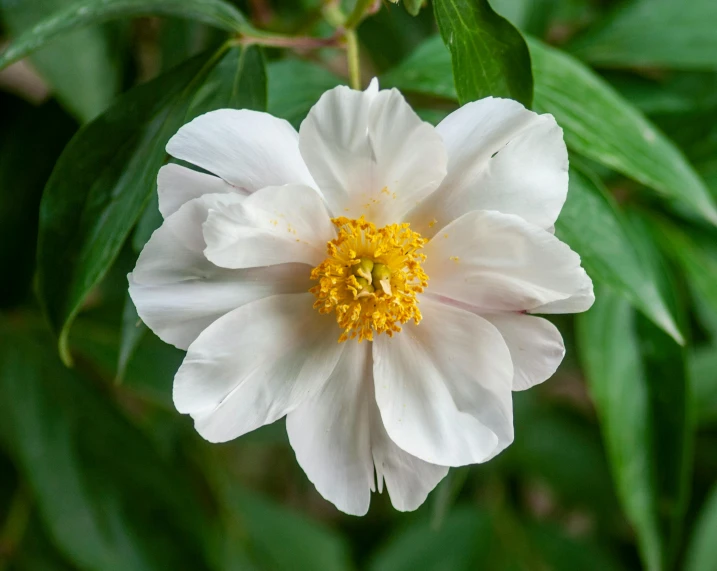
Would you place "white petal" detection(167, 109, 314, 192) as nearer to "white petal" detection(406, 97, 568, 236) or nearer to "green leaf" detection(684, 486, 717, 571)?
"white petal" detection(406, 97, 568, 236)

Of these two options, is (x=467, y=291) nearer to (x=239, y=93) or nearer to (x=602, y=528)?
(x=239, y=93)

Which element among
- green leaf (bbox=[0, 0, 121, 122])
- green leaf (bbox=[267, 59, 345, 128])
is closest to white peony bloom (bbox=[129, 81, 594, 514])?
green leaf (bbox=[267, 59, 345, 128])

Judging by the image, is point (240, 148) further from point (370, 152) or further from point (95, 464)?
point (95, 464)

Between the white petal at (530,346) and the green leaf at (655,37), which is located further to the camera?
the green leaf at (655,37)

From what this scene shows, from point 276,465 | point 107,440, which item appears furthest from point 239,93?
point 276,465

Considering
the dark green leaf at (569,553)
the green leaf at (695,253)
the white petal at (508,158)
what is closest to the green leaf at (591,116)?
the white petal at (508,158)

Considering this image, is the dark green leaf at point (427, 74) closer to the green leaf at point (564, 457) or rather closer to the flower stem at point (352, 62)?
the flower stem at point (352, 62)
